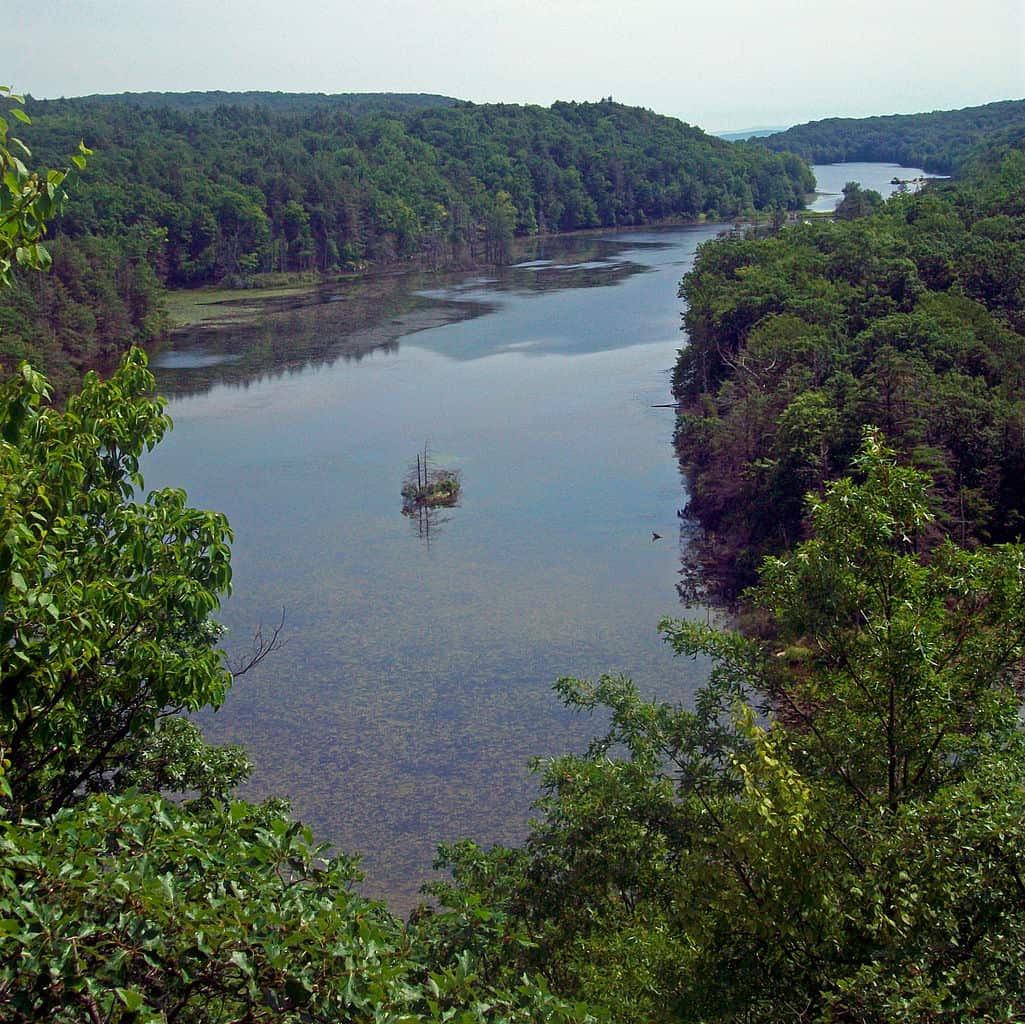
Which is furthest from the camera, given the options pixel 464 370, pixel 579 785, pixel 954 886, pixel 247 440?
pixel 464 370

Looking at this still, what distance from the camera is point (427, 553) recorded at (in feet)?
86.7

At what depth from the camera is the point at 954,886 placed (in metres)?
5.62

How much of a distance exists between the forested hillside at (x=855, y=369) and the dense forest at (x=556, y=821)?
12762 millimetres

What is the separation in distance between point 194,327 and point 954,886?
5669 centimetres

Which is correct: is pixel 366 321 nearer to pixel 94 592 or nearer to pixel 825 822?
pixel 94 592

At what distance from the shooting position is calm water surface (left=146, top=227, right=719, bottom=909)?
17.1 m

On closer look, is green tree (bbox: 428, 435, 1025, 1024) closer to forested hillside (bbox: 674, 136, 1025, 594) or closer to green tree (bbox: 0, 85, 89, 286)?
green tree (bbox: 0, 85, 89, 286)

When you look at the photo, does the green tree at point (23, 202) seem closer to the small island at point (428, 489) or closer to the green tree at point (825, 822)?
the green tree at point (825, 822)

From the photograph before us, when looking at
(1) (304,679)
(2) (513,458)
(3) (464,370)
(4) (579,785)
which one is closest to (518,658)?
(1) (304,679)

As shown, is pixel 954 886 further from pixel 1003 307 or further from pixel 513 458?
pixel 1003 307

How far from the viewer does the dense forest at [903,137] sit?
12794 centimetres

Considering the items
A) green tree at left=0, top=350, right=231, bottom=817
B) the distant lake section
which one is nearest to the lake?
green tree at left=0, top=350, right=231, bottom=817

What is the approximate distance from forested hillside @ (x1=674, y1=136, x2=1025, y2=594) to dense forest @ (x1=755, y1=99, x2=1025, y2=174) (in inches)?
3150

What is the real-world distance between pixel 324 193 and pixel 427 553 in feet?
200
